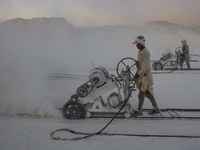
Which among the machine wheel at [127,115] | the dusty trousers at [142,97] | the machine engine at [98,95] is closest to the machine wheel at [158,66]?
the dusty trousers at [142,97]

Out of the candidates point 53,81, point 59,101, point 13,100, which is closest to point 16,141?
point 13,100

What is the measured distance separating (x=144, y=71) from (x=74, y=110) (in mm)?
2057

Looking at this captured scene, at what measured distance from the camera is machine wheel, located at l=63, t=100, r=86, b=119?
4.93m

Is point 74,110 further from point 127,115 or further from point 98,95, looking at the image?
point 127,115

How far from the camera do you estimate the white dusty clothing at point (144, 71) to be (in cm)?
484

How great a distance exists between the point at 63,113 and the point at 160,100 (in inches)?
136

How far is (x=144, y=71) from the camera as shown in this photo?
4855 millimetres

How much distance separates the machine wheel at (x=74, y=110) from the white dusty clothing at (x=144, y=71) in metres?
1.64

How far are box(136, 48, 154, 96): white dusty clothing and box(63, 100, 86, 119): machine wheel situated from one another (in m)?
1.64

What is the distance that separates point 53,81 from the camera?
983 cm

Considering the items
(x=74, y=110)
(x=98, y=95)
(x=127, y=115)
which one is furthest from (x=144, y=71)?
(x=74, y=110)

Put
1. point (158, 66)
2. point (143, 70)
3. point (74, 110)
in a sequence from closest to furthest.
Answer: point (143, 70)
point (74, 110)
point (158, 66)

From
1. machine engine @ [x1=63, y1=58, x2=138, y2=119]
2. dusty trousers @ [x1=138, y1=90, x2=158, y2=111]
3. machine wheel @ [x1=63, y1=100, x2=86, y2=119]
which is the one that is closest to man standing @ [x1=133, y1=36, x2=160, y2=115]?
dusty trousers @ [x1=138, y1=90, x2=158, y2=111]

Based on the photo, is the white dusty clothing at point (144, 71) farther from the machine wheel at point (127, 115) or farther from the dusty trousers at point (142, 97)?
the machine wheel at point (127, 115)
